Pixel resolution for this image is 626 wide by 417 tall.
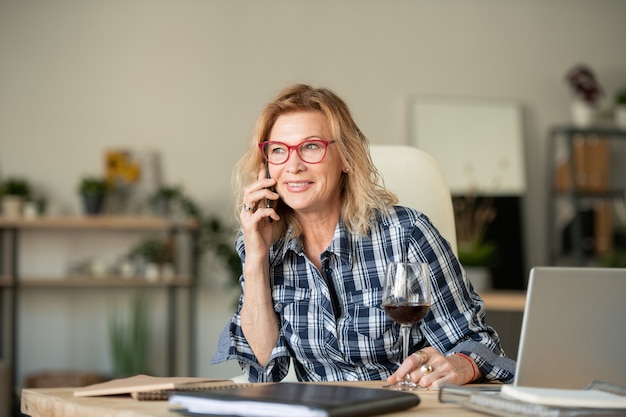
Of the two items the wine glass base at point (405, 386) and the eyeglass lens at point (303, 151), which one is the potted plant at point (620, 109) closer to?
the eyeglass lens at point (303, 151)

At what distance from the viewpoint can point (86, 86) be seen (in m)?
5.32

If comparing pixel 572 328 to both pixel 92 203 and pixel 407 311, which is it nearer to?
pixel 407 311

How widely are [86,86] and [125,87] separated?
22 centimetres

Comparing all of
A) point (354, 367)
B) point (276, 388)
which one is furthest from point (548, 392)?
point (354, 367)

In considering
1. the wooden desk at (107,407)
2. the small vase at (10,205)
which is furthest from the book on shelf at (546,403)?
the small vase at (10,205)

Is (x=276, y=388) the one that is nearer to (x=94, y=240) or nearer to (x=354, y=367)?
(x=354, y=367)

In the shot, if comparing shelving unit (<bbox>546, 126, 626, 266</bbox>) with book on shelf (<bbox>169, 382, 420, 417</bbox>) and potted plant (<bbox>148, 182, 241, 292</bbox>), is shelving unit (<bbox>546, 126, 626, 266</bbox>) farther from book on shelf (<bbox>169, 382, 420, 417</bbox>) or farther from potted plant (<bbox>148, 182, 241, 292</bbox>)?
book on shelf (<bbox>169, 382, 420, 417</bbox>)

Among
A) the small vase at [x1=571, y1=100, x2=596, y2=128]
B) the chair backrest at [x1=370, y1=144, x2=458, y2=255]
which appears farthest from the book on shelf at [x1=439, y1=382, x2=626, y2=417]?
the small vase at [x1=571, y1=100, x2=596, y2=128]

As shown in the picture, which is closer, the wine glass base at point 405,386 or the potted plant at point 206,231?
the wine glass base at point 405,386

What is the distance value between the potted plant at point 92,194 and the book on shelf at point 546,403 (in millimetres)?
4064

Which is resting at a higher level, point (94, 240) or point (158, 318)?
point (94, 240)

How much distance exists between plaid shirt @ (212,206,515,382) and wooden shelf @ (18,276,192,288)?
3.09m

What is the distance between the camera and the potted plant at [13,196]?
502cm

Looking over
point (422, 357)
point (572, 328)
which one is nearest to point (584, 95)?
point (422, 357)
